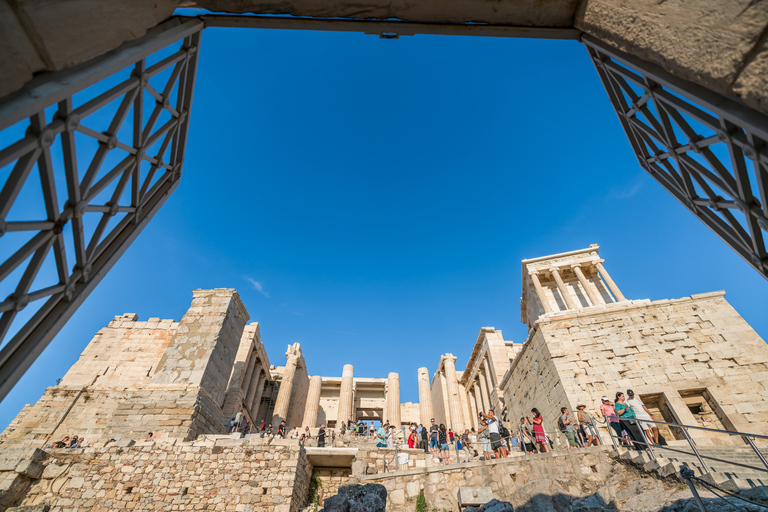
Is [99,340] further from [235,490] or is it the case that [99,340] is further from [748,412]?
[748,412]

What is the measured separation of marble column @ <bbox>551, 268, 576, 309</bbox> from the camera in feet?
67.4

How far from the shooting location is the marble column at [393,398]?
26688mm

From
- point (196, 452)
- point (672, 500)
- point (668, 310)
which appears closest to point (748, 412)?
point (668, 310)

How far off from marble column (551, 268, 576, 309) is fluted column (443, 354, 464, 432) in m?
11.4

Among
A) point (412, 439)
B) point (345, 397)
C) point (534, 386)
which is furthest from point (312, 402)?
point (534, 386)

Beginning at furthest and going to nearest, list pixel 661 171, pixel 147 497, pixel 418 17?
pixel 147 497, pixel 661 171, pixel 418 17

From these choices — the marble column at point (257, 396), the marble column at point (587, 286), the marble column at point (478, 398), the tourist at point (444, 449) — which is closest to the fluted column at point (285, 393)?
the marble column at point (257, 396)

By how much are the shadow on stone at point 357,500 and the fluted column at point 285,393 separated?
1979 cm

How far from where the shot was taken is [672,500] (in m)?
5.89

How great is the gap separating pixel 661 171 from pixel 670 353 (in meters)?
12.1

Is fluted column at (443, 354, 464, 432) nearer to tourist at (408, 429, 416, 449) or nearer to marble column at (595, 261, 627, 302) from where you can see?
tourist at (408, 429, 416, 449)

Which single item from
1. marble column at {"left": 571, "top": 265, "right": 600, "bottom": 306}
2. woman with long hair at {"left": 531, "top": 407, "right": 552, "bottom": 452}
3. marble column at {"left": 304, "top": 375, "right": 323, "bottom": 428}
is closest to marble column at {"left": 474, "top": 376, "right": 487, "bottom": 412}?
marble column at {"left": 571, "top": 265, "right": 600, "bottom": 306}

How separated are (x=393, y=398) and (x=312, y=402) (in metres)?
6.45

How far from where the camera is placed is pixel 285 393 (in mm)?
25969
